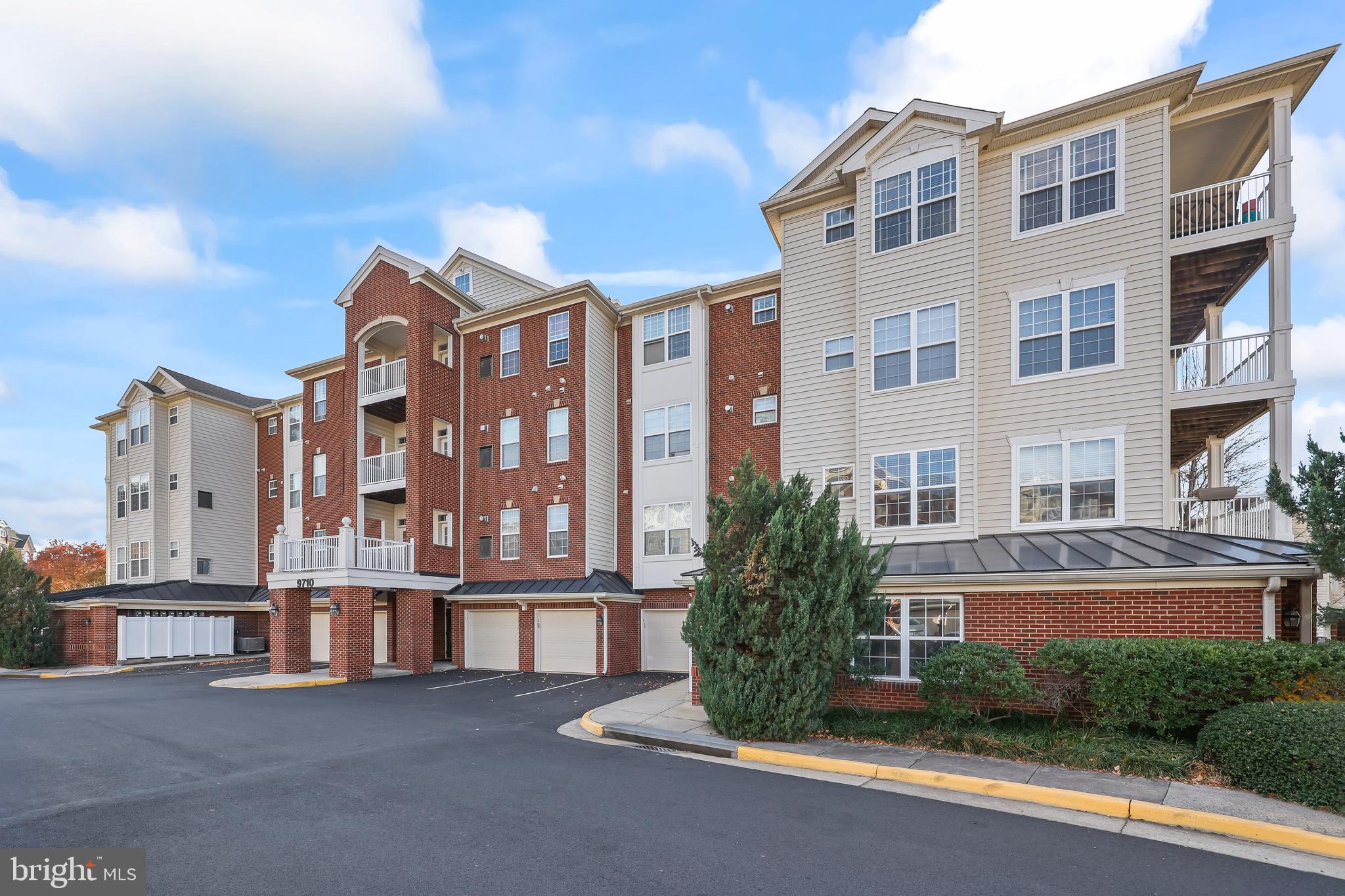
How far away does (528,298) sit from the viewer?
22.6 m

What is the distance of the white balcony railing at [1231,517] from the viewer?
12.5m

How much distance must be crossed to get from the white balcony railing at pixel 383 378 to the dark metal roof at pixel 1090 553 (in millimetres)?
17662

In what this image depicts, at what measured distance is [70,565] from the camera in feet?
152

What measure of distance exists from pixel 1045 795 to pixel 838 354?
1083cm

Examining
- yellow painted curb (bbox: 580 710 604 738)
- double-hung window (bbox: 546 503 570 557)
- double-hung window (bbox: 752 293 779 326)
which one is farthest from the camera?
double-hung window (bbox: 546 503 570 557)

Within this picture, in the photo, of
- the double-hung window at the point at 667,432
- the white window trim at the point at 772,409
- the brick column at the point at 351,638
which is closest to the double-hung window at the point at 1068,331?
the white window trim at the point at 772,409

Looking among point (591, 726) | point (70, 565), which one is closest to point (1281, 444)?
point (591, 726)

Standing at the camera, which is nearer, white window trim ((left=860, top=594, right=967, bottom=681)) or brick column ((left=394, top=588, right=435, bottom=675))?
white window trim ((left=860, top=594, right=967, bottom=681))

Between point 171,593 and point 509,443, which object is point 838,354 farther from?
point 171,593

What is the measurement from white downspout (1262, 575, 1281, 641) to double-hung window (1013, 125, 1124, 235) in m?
7.37

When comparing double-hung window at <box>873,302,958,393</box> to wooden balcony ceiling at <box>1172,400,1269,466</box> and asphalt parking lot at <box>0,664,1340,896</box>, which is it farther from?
asphalt parking lot at <box>0,664,1340,896</box>

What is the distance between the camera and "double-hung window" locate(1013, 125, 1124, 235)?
43.3ft

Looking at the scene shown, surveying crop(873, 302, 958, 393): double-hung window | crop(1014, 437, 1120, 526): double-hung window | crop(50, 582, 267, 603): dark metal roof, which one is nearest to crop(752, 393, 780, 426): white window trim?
crop(873, 302, 958, 393): double-hung window

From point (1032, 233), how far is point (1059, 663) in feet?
28.8
